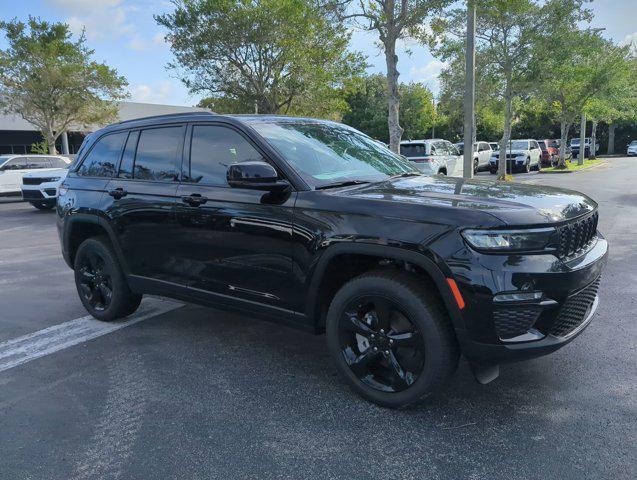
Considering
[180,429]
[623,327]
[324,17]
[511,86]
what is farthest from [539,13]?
[180,429]

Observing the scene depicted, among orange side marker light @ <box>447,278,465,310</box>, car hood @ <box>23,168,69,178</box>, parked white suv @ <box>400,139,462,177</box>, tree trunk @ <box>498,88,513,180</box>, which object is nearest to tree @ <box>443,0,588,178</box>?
tree trunk @ <box>498,88,513,180</box>

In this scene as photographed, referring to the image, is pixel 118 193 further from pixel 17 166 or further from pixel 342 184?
pixel 17 166

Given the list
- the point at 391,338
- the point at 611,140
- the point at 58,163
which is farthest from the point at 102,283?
the point at 611,140

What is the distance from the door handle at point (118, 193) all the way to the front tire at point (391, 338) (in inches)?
90.8

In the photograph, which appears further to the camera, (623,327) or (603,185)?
(603,185)

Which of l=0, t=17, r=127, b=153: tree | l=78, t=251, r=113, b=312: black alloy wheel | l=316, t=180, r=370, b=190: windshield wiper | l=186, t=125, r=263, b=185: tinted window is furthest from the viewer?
l=0, t=17, r=127, b=153: tree

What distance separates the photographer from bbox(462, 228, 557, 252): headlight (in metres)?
2.80

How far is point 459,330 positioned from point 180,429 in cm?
174

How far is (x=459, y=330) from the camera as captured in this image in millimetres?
2914

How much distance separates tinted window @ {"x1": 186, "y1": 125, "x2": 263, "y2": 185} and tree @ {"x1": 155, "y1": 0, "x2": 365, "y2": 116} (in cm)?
1715

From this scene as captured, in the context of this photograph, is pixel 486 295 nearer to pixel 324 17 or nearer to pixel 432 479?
pixel 432 479

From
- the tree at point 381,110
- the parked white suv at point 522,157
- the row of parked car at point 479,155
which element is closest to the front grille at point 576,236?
the row of parked car at point 479,155

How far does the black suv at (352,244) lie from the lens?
9.34ft

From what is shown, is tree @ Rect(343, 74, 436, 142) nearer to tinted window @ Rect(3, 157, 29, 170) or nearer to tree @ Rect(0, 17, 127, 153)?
tree @ Rect(0, 17, 127, 153)
